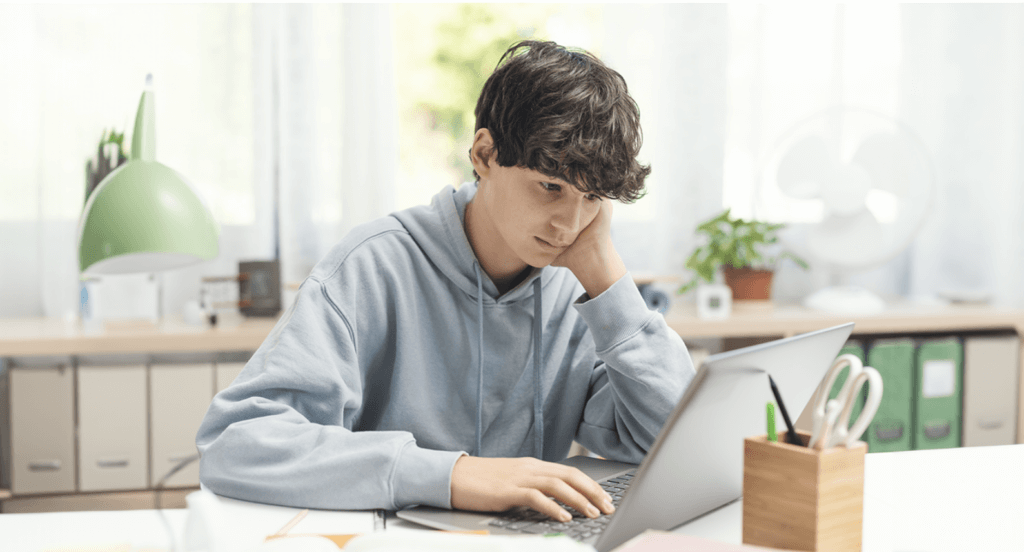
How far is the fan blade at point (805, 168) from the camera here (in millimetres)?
2002

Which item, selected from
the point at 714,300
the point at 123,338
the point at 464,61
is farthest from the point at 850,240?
the point at 123,338

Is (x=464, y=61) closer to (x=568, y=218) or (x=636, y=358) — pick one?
(x=568, y=218)

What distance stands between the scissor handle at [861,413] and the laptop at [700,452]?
2.8 inches

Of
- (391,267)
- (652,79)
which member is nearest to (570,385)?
(391,267)

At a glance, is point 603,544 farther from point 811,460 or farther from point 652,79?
point 652,79

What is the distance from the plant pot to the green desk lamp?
1575 millimetres

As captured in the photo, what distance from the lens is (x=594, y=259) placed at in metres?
0.89

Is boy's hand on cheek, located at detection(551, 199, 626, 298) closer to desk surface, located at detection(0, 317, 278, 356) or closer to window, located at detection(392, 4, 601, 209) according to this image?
desk surface, located at detection(0, 317, 278, 356)

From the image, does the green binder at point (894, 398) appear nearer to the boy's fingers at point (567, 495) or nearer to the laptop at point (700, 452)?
the laptop at point (700, 452)

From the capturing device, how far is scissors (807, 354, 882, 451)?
1.80ft

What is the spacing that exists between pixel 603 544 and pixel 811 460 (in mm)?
174

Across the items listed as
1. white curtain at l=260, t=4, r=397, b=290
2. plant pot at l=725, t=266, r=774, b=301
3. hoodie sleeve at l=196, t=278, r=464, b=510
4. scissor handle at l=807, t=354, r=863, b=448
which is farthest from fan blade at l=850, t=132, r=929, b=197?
hoodie sleeve at l=196, t=278, r=464, b=510

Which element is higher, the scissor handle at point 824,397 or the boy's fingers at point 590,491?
the scissor handle at point 824,397

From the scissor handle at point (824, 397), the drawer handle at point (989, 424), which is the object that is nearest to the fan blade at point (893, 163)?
the drawer handle at point (989, 424)
